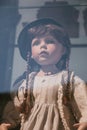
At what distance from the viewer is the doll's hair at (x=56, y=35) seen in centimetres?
114

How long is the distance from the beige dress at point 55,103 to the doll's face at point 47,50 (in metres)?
0.06

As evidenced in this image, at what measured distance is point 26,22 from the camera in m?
1.22

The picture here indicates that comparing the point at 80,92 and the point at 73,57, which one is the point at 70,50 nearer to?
the point at 73,57

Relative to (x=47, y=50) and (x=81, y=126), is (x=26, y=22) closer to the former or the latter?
(x=47, y=50)

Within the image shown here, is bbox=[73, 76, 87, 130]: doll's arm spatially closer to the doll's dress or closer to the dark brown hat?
the doll's dress

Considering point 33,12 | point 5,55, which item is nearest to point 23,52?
point 5,55

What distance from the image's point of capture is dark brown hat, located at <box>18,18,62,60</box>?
1.18 m

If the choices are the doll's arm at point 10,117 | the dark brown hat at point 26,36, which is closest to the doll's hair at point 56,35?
the dark brown hat at point 26,36

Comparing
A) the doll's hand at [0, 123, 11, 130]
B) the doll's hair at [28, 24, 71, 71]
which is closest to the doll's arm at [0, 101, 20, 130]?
the doll's hand at [0, 123, 11, 130]

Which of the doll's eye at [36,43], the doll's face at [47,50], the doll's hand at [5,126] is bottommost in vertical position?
the doll's hand at [5,126]

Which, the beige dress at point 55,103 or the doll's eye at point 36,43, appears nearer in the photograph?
the beige dress at point 55,103

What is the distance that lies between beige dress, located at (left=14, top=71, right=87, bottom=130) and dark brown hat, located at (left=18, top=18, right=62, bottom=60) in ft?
0.39

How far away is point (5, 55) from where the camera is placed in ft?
3.88

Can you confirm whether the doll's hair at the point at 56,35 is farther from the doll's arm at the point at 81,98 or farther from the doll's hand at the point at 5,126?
the doll's hand at the point at 5,126
